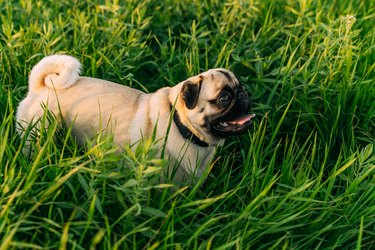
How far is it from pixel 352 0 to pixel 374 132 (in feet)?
5.92

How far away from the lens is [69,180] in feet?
7.55

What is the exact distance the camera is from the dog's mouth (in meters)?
2.77

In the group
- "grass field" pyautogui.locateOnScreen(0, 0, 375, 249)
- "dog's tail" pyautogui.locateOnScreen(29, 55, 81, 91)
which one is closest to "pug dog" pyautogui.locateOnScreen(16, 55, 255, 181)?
"dog's tail" pyautogui.locateOnScreen(29, 55, 81, 91)

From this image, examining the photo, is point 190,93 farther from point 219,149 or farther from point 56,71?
point 56,71

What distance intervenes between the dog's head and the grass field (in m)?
0.15

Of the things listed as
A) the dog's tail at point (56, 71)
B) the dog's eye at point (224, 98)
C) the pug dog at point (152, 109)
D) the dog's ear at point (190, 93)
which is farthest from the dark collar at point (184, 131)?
the dog's tail at point (56, 71)

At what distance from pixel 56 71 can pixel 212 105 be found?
90cm

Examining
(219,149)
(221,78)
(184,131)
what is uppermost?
(221,78)

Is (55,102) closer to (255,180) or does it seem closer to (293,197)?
(255,180)

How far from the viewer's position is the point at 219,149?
3.14m

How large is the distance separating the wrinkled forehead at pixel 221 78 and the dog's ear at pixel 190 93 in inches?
4.2

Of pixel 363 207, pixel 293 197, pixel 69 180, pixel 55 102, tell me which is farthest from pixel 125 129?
pixel 363 207

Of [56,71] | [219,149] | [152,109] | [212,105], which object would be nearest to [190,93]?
[212,105]

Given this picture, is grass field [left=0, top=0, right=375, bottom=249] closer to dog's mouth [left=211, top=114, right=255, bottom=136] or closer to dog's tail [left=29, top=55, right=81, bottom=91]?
dog's mouth [left=211, top=114, right=255, bottom=136]
